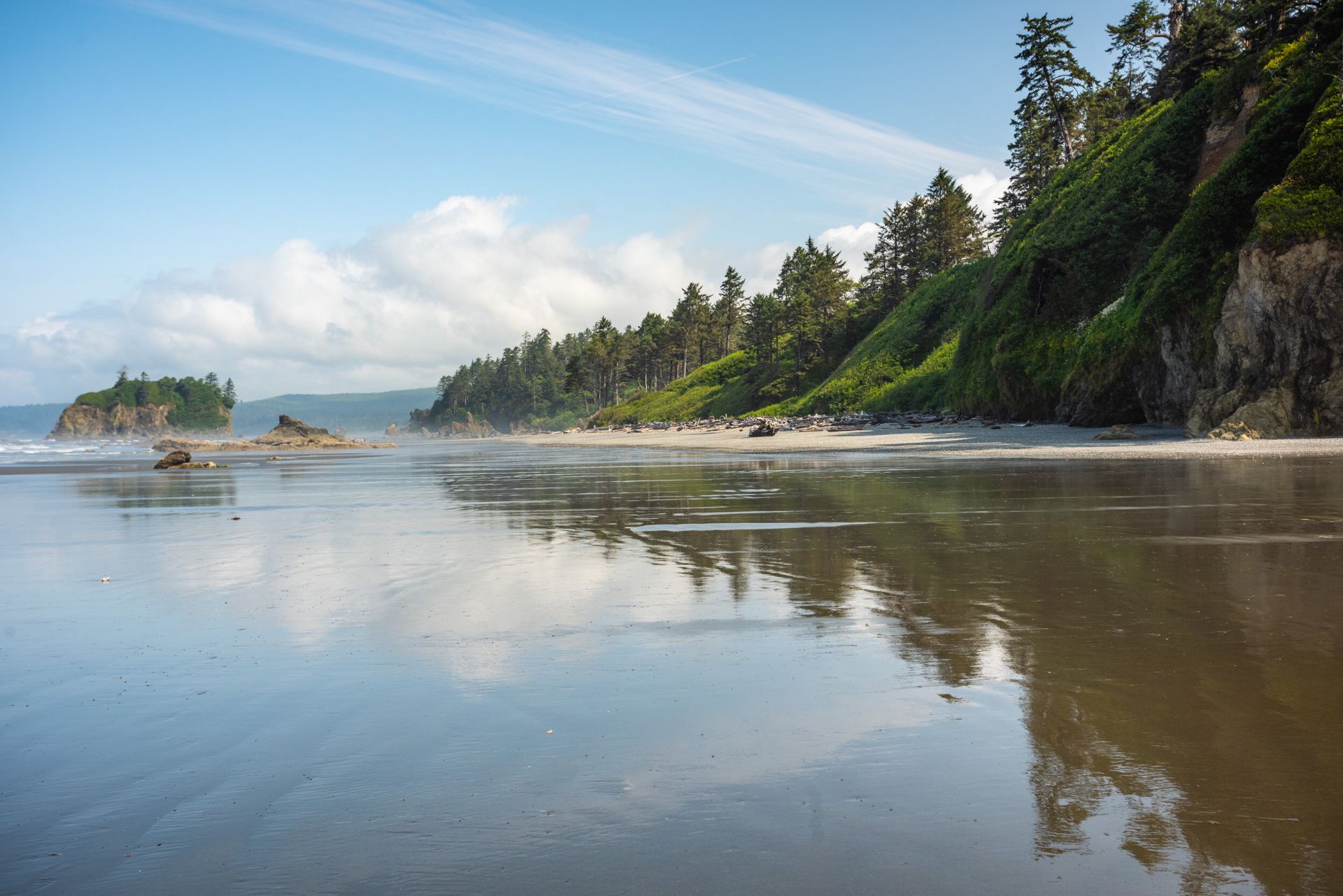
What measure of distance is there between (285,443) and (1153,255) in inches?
2817

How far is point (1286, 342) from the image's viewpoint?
2723 cm

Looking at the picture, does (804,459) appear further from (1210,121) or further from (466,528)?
(1210,121)

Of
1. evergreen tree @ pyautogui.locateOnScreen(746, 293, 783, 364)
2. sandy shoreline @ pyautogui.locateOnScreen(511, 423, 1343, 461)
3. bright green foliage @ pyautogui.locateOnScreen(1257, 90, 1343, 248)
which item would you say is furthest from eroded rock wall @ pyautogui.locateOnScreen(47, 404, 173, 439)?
bright green foliage @ pyautogui.locateOnScreen(1257, 90, 1343, 248)

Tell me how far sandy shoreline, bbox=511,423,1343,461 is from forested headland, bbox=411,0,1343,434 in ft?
7.29

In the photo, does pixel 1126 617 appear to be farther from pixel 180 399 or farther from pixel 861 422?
pixel 180 399

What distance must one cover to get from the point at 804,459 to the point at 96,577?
2476cm

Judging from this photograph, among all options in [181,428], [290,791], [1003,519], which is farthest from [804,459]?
[181,428]

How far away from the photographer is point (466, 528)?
14414 mm

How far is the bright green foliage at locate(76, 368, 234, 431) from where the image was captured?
177250 mm

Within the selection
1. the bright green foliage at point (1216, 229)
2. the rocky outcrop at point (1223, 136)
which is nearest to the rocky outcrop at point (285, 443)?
the bright green foliage at point (1216, 229)

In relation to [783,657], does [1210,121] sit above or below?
above

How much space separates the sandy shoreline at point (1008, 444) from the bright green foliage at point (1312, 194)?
257 inches

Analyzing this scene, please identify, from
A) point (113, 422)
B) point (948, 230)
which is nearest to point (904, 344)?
point (948, 230)

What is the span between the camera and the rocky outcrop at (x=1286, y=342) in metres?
26.3
